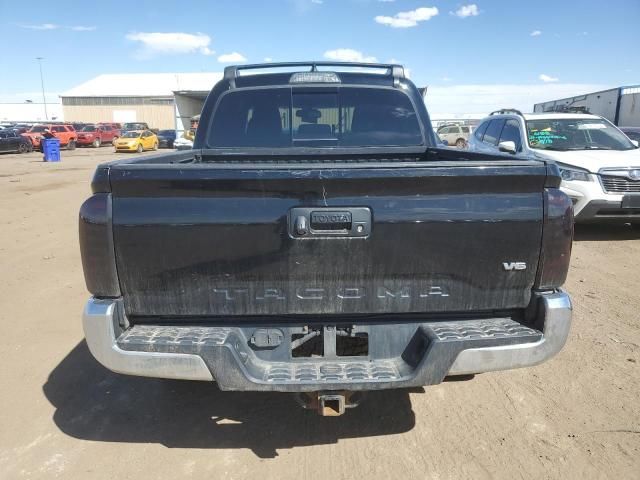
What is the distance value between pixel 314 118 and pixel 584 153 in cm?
574

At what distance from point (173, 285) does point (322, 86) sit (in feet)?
7.80

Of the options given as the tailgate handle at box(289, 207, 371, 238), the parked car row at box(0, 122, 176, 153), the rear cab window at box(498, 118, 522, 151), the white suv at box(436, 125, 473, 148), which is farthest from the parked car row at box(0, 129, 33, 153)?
the tailgate handle at box(289, 207, 371, 238)

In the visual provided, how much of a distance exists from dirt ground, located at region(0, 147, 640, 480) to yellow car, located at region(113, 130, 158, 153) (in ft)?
97.2

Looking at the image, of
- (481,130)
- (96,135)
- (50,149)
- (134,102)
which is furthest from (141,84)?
(481,130)

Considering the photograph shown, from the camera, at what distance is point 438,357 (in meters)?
2.24

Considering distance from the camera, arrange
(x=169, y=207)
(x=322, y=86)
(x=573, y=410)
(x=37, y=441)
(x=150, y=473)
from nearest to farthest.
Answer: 1. (x=169, y=207)
2. (x=150, y=473)
3. (x=37, y=441)
4. (x=573, y=410)
5. (x=322, y=86)

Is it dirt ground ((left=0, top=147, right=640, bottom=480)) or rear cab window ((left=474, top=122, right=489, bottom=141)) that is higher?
rear cab window ((left=474, top=122, right=489, bottom=141))

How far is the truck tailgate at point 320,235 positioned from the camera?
86.4 inches

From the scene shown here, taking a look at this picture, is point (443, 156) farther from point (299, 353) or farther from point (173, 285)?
point (173, 285)

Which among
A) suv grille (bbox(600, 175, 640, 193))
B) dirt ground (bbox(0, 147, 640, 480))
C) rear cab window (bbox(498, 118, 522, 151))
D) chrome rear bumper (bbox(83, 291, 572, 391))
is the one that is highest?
rear cab window (bbox(498, 118, 522, 151))

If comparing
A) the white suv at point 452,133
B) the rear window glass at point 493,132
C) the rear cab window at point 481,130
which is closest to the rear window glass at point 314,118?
the rear window glass at point 493,132

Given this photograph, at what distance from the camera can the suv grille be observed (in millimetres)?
7137

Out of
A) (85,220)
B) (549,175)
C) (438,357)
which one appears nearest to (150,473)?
(85,220)

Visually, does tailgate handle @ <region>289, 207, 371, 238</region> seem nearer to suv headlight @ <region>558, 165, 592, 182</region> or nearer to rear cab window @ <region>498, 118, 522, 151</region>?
suv headlight @ <region>558, 165, 592, 182</region>
